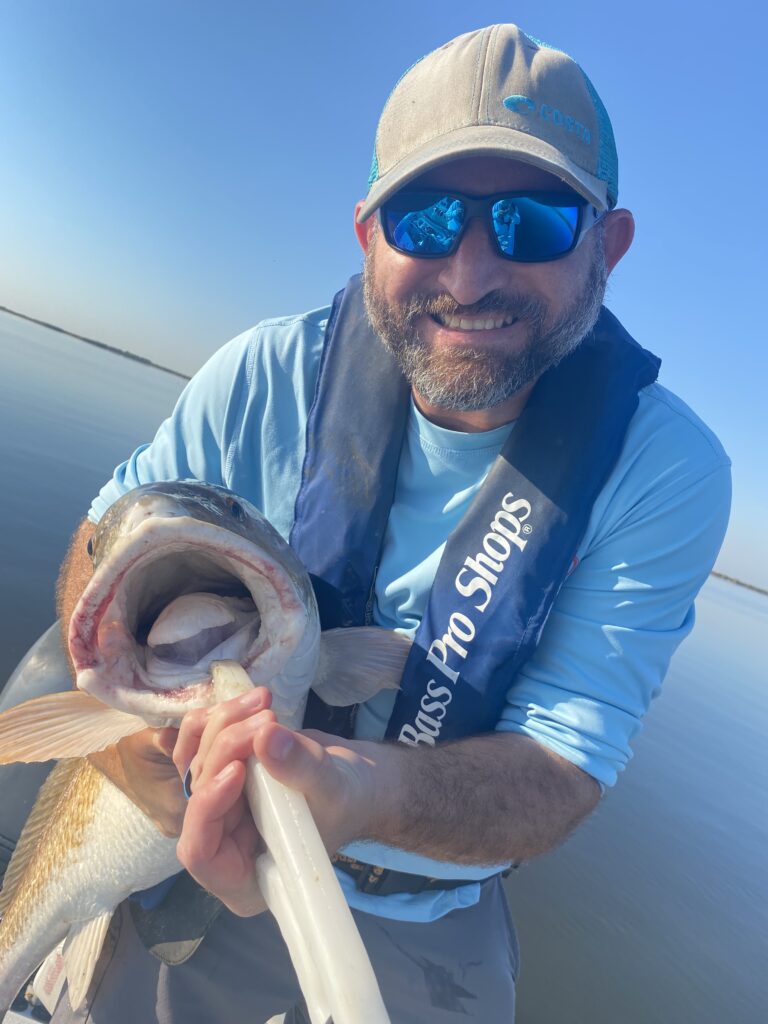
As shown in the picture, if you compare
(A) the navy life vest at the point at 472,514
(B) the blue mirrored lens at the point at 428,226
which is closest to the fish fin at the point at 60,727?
(A) the navy life vest at the point at 472,514

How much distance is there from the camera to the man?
2361 millimetres

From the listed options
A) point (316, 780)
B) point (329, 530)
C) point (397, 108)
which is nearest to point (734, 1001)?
point (329, 530)

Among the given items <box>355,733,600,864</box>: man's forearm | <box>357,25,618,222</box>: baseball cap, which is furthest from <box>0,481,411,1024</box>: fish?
<box>357,25,618,222</box>: baseball cap

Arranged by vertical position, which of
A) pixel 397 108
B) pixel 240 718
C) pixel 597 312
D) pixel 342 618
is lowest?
pixel 342 618

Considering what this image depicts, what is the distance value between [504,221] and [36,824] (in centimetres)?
328

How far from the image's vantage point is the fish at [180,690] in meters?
1.04

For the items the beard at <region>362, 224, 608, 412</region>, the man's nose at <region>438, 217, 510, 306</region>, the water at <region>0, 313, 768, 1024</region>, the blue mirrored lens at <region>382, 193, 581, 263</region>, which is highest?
the blue mirrored lens at <region>382, 193, 581, 263</region>

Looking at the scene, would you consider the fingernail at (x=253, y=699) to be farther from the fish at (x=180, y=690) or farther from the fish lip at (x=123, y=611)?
the fish lip at (x=123, y=611)

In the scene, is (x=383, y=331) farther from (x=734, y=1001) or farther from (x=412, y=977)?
(x=734, y=1001)

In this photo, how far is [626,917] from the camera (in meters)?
4.57

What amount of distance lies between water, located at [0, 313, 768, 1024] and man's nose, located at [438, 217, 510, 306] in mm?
3818

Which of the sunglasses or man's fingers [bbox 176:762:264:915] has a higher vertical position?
the sunglasses

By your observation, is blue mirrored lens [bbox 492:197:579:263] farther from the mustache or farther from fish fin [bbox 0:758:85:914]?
fish fin [bbox 0:758:85:914]

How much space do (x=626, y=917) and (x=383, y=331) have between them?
4386mm
